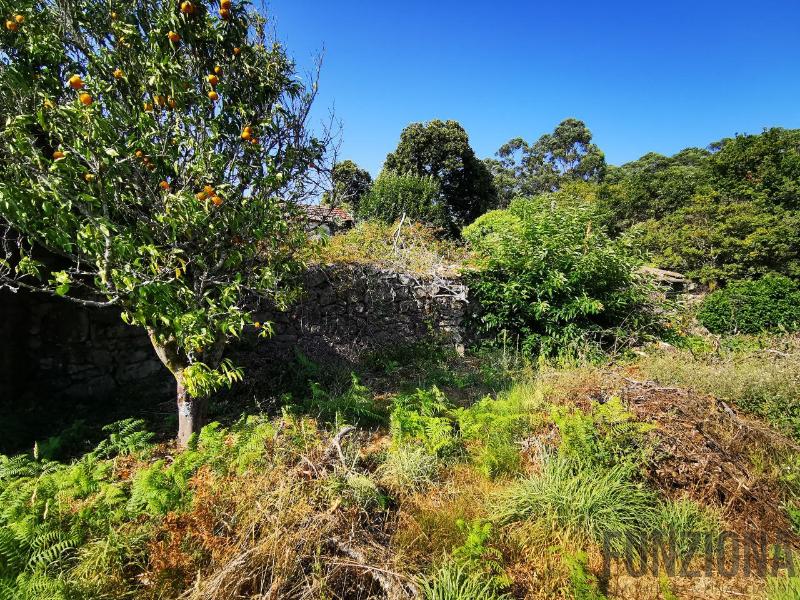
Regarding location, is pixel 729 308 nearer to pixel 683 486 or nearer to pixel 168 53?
pixel 683 486

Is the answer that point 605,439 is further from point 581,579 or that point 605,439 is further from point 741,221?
point 741,221

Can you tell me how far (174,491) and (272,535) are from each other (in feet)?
2.44

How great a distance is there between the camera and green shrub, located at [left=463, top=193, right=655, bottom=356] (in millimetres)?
6844

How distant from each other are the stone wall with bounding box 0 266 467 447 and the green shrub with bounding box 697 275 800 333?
23.8ft

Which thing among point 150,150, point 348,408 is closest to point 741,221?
point 348,408

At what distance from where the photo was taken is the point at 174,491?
2371 mm

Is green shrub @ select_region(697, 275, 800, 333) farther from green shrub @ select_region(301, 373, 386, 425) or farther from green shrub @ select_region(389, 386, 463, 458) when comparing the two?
green shrub @ select_region(301, 373, 386, 425)

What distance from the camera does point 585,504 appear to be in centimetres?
269

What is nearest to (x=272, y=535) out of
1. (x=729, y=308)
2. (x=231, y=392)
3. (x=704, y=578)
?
(x=704, y=578)

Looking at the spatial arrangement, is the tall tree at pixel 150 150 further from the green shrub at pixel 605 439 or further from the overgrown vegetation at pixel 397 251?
the overgrown vegetation at pixel 397 251

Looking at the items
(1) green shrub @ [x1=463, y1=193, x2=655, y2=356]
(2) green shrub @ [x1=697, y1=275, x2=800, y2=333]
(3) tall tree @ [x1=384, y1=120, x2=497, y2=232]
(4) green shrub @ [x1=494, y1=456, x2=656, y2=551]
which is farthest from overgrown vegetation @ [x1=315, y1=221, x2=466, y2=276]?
(3) tall tree @ [x1=384, y1=120, x2=497, y2=232]

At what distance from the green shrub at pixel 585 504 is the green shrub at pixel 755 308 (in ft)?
29.6

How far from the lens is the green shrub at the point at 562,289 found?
684 centimetres

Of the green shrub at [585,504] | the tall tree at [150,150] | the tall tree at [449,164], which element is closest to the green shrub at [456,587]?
the green shrub at [585,504]
